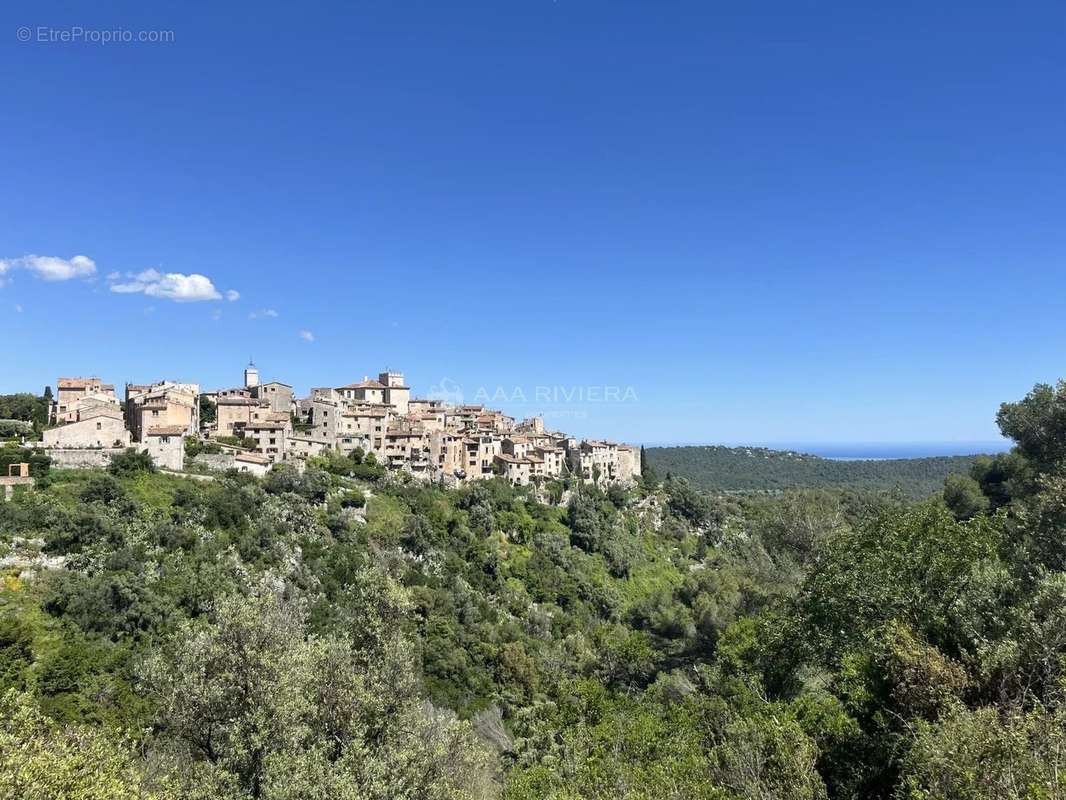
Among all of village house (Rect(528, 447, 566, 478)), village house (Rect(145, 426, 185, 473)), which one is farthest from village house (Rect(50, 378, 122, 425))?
village house (Rect(528, 447, 566, 478))

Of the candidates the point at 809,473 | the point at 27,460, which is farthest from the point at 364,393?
the point at 809,473

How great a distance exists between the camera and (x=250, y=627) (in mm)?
14031

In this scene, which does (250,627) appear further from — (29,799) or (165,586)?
(165,586)

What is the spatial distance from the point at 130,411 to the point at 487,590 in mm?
37841

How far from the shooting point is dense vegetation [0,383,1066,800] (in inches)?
466

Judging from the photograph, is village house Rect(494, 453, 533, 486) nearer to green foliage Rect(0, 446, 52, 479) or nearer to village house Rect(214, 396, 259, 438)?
village house Rect(214, 396, 259, 438)

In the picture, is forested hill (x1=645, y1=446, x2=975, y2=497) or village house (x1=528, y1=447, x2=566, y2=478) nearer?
village house (x1=528, y1=447, x2=566, y2=478)

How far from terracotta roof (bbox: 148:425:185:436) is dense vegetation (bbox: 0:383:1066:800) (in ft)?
15.6

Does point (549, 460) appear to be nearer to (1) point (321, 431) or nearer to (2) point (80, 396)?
(1) point (321, 431)

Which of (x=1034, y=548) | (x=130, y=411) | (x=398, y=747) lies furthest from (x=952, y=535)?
(x=130, y=411)

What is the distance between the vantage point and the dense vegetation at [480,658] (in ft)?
38.9

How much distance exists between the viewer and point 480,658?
128ft

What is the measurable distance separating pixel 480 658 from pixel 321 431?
111 ft

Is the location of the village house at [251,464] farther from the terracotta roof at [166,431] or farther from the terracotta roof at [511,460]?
the terracotta roof at [511,460]
